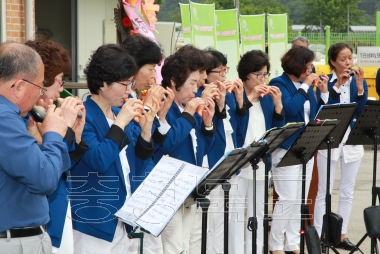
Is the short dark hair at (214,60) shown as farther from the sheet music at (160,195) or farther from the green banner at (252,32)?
the green banner at (252,32)

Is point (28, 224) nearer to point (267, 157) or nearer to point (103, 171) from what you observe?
point (103, 171)

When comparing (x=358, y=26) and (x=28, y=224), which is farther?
(x=358, y=26)

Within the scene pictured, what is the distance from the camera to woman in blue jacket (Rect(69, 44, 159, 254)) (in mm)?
3881

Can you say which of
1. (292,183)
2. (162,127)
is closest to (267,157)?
(162,127)

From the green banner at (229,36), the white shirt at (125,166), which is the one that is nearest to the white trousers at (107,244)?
the white shirt at (125,166)

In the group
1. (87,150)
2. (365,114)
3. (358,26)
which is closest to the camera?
(87,150)

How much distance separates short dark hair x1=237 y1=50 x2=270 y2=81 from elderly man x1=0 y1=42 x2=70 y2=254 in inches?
133

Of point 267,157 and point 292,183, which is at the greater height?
point 267,157

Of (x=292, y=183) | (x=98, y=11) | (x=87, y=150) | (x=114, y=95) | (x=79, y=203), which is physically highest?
(x=98, y=11)

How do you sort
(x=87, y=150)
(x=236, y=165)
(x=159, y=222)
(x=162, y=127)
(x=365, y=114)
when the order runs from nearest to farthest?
(x=159, y=222), (x=87, y=150), (x=236, y=165), (x=162, y=127), (x=365, y=114)

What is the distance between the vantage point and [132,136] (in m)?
4.27

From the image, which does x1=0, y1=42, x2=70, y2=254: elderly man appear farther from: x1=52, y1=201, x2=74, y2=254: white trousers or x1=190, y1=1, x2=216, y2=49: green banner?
x1=190, y1=1, x2=216, y2=49: green banner

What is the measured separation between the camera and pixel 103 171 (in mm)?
3865

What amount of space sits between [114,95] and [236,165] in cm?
86
